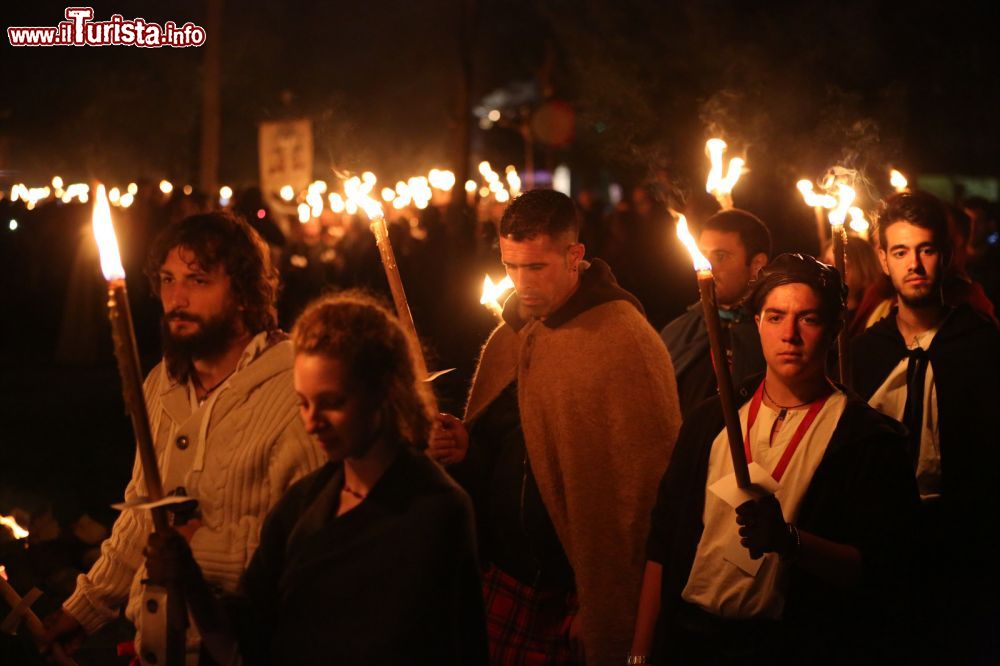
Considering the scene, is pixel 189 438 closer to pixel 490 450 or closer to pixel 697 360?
pixel 490 450

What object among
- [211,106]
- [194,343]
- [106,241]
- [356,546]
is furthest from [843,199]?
[211,106]

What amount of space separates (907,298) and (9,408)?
11.3m

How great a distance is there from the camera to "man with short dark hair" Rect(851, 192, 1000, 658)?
5.70 m

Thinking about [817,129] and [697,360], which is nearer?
[697,360]

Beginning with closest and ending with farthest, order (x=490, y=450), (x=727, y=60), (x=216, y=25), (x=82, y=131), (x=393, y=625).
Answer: (x=393, y=625), (x=490, y=450), (x=727, y=60), (x=216, y=25), (x=82, y=131)

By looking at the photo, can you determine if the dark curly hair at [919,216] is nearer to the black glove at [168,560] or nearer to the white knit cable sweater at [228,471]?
the white knit cable sweater at [228,471]

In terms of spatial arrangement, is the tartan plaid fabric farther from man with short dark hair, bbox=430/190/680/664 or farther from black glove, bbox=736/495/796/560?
black glove, bbox=736/495/796/560

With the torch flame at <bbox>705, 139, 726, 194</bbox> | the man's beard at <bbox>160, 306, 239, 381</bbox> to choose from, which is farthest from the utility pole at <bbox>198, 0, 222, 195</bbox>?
the man's beard at <bbox>160, 306, 239, 381</bbox>

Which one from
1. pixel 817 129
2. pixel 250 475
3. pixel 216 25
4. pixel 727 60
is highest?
pixel 216 25

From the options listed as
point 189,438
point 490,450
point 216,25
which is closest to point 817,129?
point 490,450

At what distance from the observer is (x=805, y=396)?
12.0 feet

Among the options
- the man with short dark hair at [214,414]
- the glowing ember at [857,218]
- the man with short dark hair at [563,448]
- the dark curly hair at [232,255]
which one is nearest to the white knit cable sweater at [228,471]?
the man with short dark hair at [214,414]

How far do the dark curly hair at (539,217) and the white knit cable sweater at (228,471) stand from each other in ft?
3.67

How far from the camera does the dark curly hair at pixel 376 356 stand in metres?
3.07
